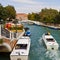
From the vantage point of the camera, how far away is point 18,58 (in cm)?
2641

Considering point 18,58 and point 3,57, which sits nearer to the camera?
point 18,58

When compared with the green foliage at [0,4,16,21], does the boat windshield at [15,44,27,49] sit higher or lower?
higher

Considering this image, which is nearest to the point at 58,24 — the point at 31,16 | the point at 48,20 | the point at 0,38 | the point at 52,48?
the point at 48,20

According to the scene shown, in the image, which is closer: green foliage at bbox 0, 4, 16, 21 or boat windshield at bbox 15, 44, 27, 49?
boat windshield at bbox 15, 44, 27, 49

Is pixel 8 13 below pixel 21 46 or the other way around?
below

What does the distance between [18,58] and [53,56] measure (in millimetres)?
6103

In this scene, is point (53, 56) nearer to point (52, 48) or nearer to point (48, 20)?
point (52, 48)

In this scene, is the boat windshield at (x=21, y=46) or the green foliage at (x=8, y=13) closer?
the boat windshield at (x=21, y=46)

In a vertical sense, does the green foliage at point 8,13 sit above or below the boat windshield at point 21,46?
below

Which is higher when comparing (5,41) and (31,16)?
(5,41)

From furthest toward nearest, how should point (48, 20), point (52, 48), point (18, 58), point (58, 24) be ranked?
point (48, 20) < point (58, 24) < point (52, 48) < point (18, 58)

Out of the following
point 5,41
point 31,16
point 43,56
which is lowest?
point 31,16

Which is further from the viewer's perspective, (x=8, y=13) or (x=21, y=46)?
(x=8, y=13)

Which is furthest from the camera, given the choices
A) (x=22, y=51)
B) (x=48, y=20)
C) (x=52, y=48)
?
(x=48, y=20)
